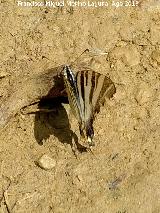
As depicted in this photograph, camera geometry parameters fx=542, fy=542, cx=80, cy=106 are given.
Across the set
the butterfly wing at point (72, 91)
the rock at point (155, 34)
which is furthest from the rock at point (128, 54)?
the butterfly wing at point (72, 91)

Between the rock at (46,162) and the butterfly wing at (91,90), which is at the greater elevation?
the butterfly wing at (91,90)

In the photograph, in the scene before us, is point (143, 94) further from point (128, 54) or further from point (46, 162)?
point (46, 162)

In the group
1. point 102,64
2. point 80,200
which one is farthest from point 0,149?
point 102,64

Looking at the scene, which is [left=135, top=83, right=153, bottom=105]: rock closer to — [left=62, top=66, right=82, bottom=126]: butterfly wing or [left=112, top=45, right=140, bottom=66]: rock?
[left=112, top=45, right=140, bottom=66]: rock

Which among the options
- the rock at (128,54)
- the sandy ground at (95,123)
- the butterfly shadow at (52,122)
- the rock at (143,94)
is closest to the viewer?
the sandy ground at (95,123)

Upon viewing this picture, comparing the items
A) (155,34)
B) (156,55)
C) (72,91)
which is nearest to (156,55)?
(156,55)

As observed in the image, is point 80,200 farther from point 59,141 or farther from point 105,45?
point 105,45

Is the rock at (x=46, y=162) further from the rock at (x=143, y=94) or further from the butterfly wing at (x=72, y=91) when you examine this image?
the rock at (x=143, y=94)
